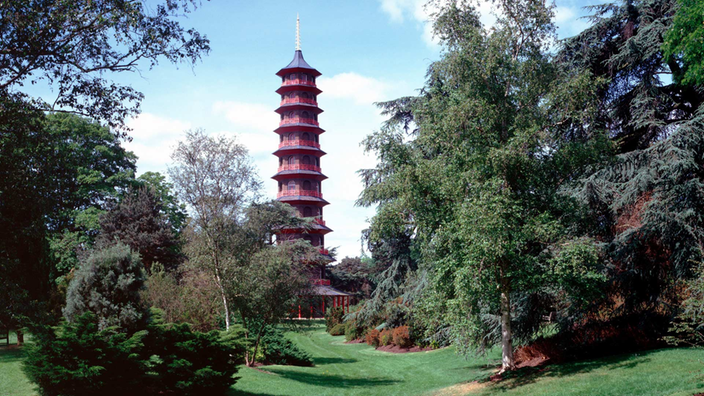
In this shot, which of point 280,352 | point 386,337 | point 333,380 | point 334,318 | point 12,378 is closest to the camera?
point 12,378

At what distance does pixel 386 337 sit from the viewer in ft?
95.8

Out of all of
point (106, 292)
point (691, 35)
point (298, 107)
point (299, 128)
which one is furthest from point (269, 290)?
point (298, 107)

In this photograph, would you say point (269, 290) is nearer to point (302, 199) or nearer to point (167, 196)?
point (167, 196)

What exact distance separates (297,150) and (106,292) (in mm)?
45148

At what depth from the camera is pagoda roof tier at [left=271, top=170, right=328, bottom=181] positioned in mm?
56344

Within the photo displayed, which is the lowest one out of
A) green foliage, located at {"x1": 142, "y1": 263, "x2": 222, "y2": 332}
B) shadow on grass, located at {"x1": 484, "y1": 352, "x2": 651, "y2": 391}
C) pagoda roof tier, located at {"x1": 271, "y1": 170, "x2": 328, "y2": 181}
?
shadow on grass, located at {"x1": 484, "y1": 352, "x2": 651, "y2": 391}

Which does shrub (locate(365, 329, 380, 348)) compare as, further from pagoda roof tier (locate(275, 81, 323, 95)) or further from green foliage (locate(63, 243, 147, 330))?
pagoda roof tier (locate(275, 81, 323, 95))

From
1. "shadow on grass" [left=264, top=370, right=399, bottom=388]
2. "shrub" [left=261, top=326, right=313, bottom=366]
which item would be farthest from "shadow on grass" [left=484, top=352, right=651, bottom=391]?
"shrub" [left=261, top=326, right=313, bottom=366]

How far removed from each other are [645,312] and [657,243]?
215 cm

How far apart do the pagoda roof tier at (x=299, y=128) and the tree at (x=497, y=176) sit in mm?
41469

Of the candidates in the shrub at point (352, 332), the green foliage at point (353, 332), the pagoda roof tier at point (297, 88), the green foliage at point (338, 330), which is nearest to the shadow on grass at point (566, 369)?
the green foliage at point (353, 332)

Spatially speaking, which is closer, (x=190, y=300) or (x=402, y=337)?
(x=190, y=300)

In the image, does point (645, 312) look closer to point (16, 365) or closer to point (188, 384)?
point (188, 384)

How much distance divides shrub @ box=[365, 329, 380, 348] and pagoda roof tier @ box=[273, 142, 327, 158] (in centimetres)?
2923
